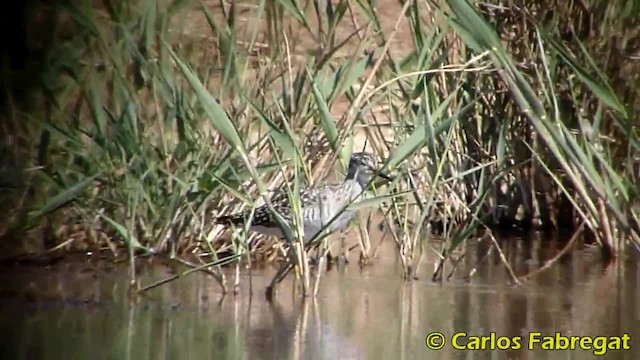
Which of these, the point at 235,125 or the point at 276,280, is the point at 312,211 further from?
the point at 276,280

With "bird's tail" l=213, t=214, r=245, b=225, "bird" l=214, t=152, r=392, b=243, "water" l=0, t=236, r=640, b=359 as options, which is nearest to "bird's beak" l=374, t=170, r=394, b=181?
"bird" l=214, t=152, r=392, b=243

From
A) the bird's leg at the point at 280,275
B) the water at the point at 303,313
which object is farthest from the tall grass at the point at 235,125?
the water at the point at 303,313

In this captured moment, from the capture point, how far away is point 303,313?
19.1 ft

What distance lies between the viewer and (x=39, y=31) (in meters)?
5.80

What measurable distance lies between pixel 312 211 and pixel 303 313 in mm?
875

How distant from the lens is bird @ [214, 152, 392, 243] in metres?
6.43

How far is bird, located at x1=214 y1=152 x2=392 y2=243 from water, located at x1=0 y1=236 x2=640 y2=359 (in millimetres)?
234

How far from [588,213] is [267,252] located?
158cm

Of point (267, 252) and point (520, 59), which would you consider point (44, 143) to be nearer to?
point (267, 252)

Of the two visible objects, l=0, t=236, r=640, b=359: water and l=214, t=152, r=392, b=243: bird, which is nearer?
l=0, t=236, r=640, b=359: water

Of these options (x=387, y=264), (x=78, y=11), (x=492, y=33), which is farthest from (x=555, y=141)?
(x=78, y=11)

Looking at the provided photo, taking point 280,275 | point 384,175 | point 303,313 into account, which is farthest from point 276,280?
point 384,175

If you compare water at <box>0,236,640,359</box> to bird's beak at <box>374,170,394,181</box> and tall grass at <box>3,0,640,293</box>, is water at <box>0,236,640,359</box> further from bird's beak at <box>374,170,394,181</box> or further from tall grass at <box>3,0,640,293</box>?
bird's beak at <box>374,170,394,181</box>

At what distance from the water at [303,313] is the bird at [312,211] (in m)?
0.23
